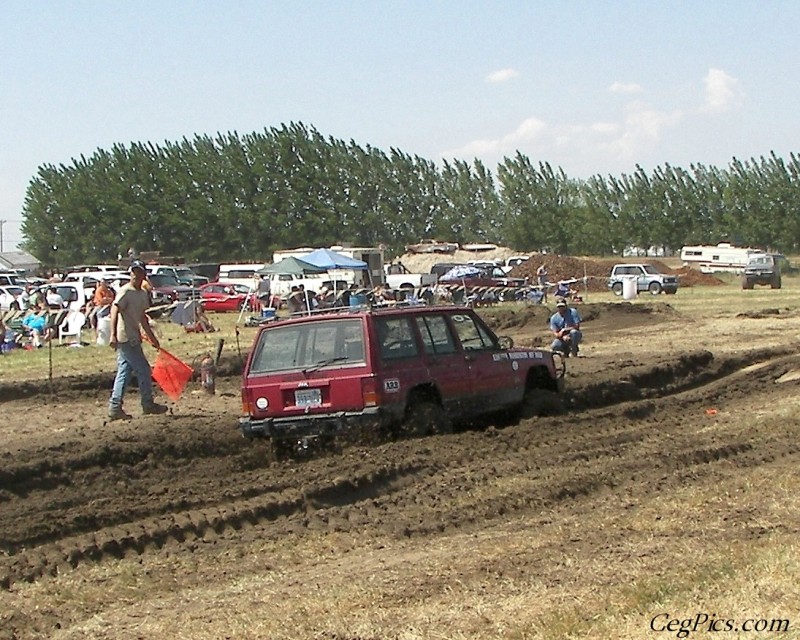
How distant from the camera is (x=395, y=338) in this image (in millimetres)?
13266

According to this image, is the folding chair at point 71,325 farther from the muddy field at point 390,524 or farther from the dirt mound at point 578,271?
the dirt mound at point 578,271

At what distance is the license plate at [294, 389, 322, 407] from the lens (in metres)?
12.8

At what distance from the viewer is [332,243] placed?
93.4 meters

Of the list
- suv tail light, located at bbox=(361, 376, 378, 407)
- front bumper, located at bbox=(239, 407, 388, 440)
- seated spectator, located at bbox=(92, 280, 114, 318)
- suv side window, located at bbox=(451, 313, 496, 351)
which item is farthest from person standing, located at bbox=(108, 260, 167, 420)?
seated spectator, located at bbox=(92, 280, 114, 318)

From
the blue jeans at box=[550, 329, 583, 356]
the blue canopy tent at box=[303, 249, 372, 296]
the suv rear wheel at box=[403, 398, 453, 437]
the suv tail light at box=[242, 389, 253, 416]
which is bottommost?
the suv rear wheel at box=[403, 398, 453, 437]

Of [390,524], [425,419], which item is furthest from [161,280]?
[390,524]

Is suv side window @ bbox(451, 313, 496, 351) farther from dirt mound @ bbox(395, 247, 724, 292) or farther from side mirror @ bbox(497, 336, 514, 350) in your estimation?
dirt mound @ bbox(395, 247, 724, 292)

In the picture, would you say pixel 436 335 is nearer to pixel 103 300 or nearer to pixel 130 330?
pixel 130 330

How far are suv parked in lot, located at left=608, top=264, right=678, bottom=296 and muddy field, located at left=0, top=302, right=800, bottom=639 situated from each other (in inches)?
1469

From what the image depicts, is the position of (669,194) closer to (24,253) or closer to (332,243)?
(332,243)

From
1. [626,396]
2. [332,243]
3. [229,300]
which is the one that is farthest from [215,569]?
[332,243]

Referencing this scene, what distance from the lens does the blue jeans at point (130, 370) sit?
14750 millimetres

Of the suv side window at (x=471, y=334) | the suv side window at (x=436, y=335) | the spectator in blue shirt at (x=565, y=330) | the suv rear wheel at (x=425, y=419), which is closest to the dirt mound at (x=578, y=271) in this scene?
the spectator in blue shirt at (x=565, y=330)

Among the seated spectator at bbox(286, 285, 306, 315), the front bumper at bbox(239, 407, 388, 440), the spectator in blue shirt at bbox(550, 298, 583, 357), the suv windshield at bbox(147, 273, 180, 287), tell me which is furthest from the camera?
the suv windshield at bbox(147, 273, 180, 287)
